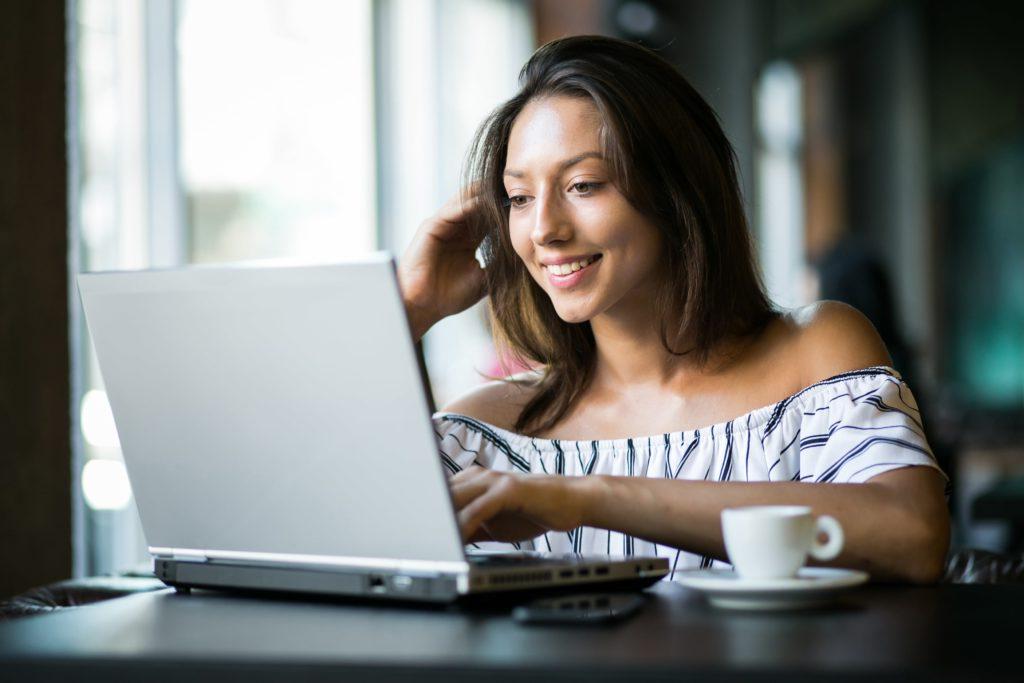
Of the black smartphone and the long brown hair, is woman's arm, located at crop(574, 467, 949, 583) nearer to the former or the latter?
the black smartphone

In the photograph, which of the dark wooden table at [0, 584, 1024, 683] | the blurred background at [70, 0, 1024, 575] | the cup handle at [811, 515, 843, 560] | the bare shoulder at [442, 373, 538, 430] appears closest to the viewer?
the dark wooden table at [0, 584, 1024, 683]

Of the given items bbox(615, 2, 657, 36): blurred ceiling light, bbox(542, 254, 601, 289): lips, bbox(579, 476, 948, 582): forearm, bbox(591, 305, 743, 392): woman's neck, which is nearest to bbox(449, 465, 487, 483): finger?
bbox(579, 476, 948, 582): forearm

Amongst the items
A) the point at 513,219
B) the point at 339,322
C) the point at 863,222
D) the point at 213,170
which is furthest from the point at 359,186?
the point at 863,222

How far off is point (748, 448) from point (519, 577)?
0.65m

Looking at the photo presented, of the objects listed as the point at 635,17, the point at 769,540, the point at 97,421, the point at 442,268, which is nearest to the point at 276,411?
the point at 769,540

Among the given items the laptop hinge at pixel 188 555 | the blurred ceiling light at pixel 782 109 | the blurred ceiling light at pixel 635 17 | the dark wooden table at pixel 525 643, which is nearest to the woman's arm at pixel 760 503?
the dark wooden table at pixel 525 643

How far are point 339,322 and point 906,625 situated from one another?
47cm

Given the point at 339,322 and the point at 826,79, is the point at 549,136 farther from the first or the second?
the point at 826,79

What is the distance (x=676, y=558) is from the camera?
61.0 inches

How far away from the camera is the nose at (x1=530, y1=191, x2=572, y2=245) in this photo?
1.56m

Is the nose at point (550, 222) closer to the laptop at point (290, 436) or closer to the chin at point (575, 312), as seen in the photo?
the chin at point (575, 312)

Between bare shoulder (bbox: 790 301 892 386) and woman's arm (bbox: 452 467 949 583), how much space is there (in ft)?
1.11

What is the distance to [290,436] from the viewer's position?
3.31ft

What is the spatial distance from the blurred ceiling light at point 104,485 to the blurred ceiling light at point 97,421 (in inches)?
1.9
